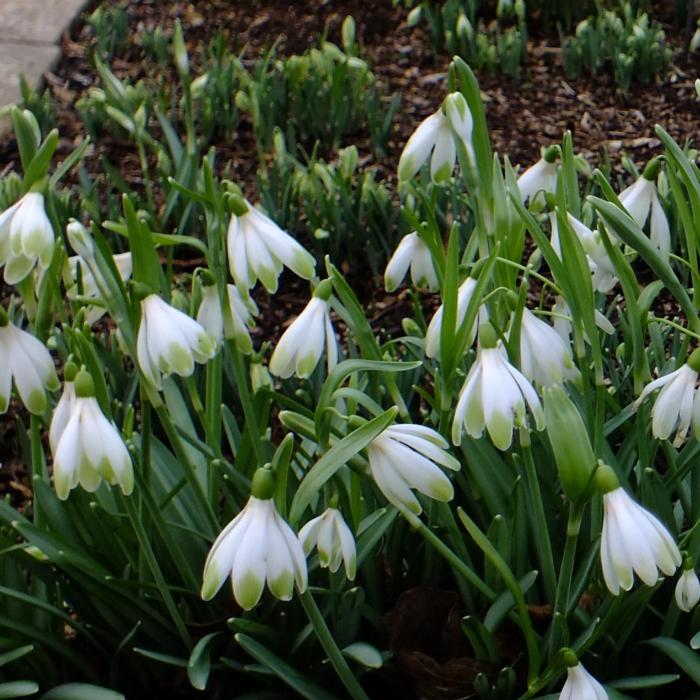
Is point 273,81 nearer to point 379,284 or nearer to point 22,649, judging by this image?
point 379,284

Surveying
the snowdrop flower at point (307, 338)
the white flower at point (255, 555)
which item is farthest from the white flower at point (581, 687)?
the snowdrop flower at point (307, 338)

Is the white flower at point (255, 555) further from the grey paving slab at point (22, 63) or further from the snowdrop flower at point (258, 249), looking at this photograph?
the grey paving slab at point (22, 63)

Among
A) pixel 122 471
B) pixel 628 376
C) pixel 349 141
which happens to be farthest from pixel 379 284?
pixel 122 471

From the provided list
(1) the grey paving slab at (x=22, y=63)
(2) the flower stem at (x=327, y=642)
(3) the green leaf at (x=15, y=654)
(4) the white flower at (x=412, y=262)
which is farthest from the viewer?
(1) the grey paving slab at (x=22, y=63)

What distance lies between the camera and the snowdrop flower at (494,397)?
4.12 ft

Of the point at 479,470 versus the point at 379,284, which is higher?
the point at 479,470

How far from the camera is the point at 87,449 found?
1270mm

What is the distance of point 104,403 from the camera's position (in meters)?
1.51

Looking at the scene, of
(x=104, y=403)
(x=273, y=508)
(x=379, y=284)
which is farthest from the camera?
(x=379, y=284)

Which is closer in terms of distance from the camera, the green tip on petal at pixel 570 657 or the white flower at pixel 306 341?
the green tip on petal at pixel 570 657

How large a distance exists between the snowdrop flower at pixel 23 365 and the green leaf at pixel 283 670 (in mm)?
439

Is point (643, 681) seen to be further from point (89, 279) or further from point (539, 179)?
point (89, 279)

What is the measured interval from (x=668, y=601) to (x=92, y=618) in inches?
35.4

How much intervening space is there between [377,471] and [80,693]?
672 mm
